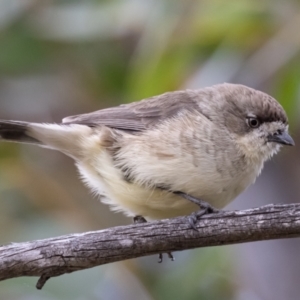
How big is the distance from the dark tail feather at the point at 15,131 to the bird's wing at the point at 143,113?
25 cm

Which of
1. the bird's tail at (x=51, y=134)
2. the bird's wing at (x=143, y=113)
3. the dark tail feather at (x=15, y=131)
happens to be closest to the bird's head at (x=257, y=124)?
the bird's wing at (x=143, y=113)

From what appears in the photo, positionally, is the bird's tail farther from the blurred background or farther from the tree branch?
the tree branch

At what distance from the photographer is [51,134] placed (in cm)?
429

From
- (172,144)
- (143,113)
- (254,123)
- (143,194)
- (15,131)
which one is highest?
(254,123)

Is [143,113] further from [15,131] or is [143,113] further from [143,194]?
[15,131]

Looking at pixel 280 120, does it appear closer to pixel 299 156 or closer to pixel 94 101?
pixel 299 156

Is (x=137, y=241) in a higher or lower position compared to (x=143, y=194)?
higher

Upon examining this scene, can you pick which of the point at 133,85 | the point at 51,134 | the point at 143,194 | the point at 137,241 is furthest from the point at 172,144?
the point at 137,241

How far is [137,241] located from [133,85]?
4.96 ft

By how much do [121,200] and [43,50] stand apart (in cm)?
162

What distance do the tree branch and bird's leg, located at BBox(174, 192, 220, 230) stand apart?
41mm

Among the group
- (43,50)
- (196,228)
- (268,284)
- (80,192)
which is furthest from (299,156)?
(196,228)

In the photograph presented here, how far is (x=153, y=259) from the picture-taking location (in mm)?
5133

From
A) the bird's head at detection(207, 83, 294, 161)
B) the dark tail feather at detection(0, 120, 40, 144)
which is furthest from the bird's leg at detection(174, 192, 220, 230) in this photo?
the dark tail feather at detection(0, 120, 40, 144)
